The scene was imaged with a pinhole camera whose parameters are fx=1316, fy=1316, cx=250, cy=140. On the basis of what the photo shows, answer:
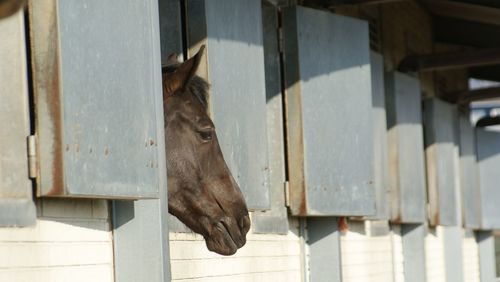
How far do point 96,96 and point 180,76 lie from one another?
75 centimetres

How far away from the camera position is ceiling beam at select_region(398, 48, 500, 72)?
1148cm

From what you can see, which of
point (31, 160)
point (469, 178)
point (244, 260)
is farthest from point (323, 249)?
point (469, 178)

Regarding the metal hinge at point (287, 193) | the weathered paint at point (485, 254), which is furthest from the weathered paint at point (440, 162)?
the metal hinge at point (287, 193)

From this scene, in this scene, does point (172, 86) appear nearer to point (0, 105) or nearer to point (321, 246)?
point (0, 105)

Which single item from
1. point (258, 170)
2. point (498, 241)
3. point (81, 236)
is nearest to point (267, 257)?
point (258, 170)

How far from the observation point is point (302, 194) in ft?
26.2

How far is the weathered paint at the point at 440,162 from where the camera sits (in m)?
12.3

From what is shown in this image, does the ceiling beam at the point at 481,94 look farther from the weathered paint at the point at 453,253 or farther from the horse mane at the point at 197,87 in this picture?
the horse mane at the point at 197,87

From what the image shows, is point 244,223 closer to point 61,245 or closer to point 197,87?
point 197,87

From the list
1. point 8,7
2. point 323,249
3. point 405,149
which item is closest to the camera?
point 8,7

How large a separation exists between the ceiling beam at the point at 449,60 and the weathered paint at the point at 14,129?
23.6 feet

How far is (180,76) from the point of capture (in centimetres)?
562

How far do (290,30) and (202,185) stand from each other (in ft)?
8.41

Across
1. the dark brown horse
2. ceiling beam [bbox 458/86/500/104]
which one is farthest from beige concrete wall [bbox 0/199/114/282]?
ceiling beam [bbox 458/86/500/104]
